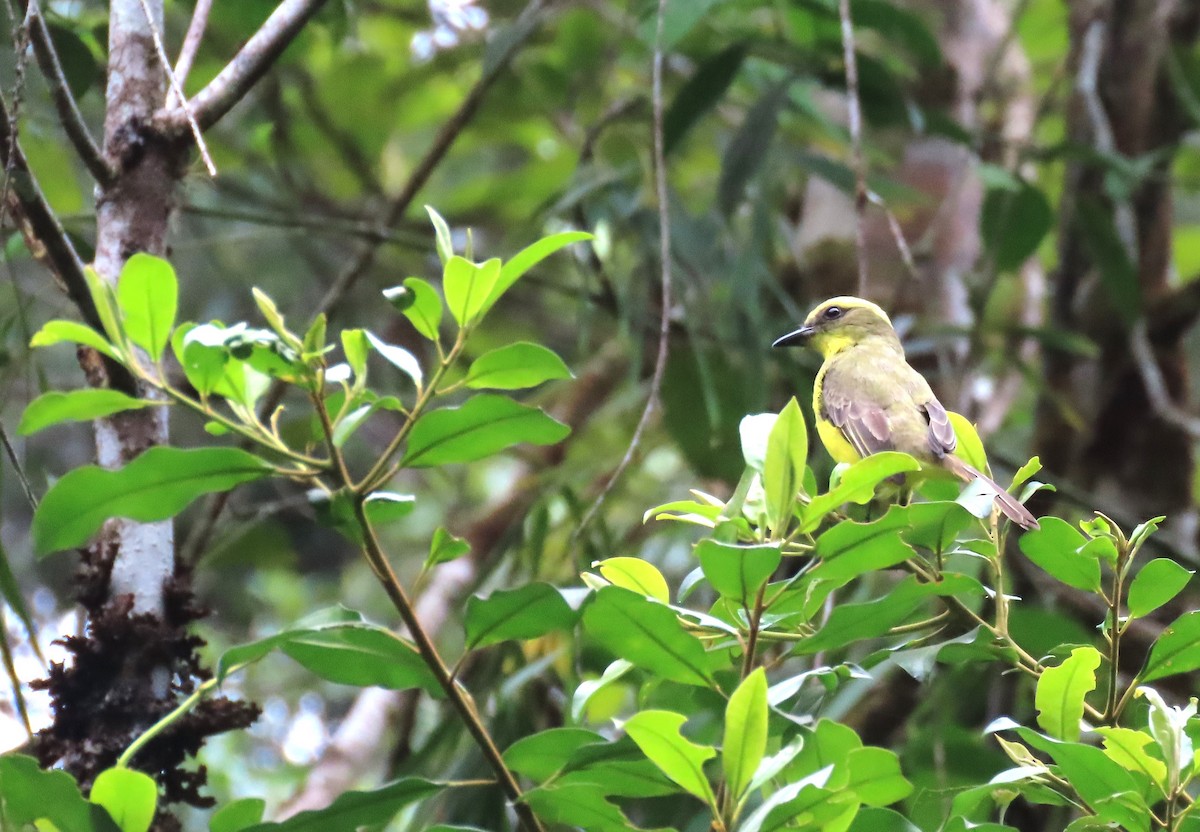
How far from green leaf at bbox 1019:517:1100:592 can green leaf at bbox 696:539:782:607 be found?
0.38m

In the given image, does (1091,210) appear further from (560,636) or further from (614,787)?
(614,787)

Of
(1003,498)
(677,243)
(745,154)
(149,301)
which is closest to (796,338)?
(677,243)

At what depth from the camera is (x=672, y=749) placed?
4.40 ft

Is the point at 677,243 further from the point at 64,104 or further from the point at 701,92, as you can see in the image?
the point at 64,104

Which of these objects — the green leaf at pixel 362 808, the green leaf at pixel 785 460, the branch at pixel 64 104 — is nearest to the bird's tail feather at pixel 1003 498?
the green leaf at pixel 785 460

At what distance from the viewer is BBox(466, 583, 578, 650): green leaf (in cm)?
151

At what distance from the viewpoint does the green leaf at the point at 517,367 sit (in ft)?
4.91

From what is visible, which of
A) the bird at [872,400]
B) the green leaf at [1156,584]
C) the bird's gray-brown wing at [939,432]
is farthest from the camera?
the bird at [872,400]

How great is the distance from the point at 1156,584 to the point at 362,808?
98cm

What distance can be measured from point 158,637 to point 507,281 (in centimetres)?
79

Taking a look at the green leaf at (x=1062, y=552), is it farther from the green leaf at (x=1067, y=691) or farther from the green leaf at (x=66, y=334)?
the green leaf at (x=66, y=334)

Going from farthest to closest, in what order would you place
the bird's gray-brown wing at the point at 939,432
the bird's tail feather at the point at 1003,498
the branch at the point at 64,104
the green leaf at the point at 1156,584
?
the bird's gray-brown wing at the point at 939,432 < the branch at the point at 64,104 < the bird's tail feather at the point at 1003,498 < the green leaf at the point at 1156,584

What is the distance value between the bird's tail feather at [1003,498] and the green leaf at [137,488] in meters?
0.94

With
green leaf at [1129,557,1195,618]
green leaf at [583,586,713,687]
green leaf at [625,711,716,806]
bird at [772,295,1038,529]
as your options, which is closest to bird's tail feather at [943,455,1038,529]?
bird at [772,295,1038,529]
